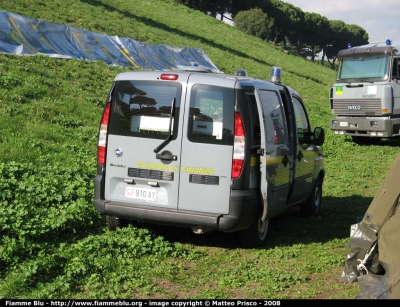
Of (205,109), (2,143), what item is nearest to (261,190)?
(205,109)

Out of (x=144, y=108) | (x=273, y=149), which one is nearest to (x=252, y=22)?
(x=273, y=149)

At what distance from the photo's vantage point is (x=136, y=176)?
659 cm

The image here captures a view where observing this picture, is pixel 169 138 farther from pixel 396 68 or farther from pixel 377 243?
pixel 396 68

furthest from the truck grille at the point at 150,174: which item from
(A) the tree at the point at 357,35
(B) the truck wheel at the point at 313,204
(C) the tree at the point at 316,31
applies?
(A) the tree at the point at 357,35

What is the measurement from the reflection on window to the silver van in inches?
466

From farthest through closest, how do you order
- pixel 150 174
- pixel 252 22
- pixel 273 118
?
pixel 252 22, pixel 273 118, pixel 150 174

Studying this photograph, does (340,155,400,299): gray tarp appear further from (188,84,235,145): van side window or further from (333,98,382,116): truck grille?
(333,98,382,116): truck grille

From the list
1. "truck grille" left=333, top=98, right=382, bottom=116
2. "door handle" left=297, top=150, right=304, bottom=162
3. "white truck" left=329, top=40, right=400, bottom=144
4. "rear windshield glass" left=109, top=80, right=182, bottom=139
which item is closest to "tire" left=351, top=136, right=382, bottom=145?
"white truck" left=329, top=40, right=400, bottom=144

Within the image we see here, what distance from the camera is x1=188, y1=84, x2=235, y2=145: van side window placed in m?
6.35

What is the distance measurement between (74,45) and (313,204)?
12.9 m

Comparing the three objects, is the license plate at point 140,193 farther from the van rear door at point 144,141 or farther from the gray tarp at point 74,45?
the gray tarp at point 74,45

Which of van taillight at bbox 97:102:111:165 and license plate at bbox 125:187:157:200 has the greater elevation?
van taillight at bbox 97:102:111:165

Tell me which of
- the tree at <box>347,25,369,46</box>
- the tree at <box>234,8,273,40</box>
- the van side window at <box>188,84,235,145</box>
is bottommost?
the van side window at <box>188,84,235,145</box>

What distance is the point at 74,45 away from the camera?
64.1 ft
